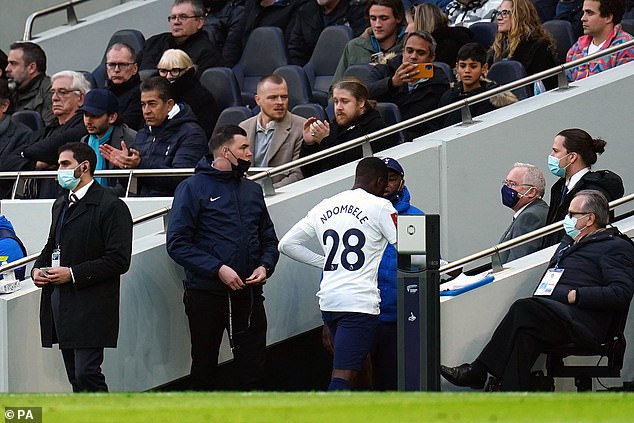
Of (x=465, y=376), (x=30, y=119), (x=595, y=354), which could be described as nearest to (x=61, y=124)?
(x=30, y=119)

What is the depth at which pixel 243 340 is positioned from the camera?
9.05 metres

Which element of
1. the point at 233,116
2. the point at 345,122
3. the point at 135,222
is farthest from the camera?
the point at 233,116

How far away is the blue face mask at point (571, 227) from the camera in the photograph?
8.82 meters

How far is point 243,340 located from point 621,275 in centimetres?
220

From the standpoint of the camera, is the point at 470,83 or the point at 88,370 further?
the point at 470,83

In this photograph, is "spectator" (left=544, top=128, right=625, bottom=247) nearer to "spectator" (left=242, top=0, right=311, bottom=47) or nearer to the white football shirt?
the white football shirt

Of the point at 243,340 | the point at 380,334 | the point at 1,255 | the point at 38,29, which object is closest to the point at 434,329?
the point at 380,334

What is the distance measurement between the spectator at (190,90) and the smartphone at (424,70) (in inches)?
61.9

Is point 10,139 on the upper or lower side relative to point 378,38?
lower

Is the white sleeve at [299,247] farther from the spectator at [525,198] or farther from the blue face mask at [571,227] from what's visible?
the blue face mask at [571,227]

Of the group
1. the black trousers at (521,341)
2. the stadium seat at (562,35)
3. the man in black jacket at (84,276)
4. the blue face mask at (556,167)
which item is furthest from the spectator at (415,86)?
the man in black jacket at (84,276)

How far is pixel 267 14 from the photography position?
44.7 ft

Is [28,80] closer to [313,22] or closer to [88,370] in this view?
[313,22]

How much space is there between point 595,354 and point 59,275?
304 centimetres
